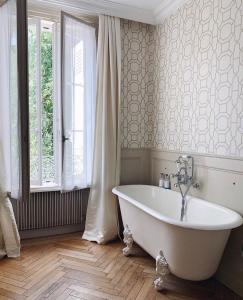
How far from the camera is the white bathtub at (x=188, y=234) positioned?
170cm

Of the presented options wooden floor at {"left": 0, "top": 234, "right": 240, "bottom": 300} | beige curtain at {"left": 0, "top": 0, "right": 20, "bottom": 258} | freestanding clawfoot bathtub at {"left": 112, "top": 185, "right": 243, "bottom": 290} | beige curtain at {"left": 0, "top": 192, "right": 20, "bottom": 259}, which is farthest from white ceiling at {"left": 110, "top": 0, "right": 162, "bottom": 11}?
wooden floor at {"left": 0, "top": 234, "right": 240, "bottom": 300}

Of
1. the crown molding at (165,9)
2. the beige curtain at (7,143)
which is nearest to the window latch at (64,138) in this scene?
the beige curtain at (7,143)

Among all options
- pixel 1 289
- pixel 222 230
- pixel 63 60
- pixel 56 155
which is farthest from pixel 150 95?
pixel 1 289

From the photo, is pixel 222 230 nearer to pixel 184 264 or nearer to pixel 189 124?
pixel 184 264

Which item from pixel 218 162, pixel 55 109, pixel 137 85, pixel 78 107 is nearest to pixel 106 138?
pixel 78 107

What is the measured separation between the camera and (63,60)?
270 centimetres

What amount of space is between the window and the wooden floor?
2.34 feet

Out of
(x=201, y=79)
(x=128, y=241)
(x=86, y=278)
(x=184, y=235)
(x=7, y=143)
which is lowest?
(x=86, y=278)

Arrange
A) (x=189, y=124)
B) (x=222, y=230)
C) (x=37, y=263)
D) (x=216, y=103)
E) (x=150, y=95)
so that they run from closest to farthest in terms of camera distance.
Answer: (x=222, y=230)
(x=216, y=103)
(x=37, y=263)
(x=189, y=124)
(x=150, y=95)

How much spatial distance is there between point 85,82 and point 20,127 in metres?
0.99

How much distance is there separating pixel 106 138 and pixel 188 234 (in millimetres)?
1464

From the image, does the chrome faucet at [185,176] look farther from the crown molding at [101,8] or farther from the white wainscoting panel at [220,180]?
the crown molding at [101,8]

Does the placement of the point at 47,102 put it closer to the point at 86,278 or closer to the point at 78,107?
the point at 78,107

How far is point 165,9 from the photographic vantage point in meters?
2.82
